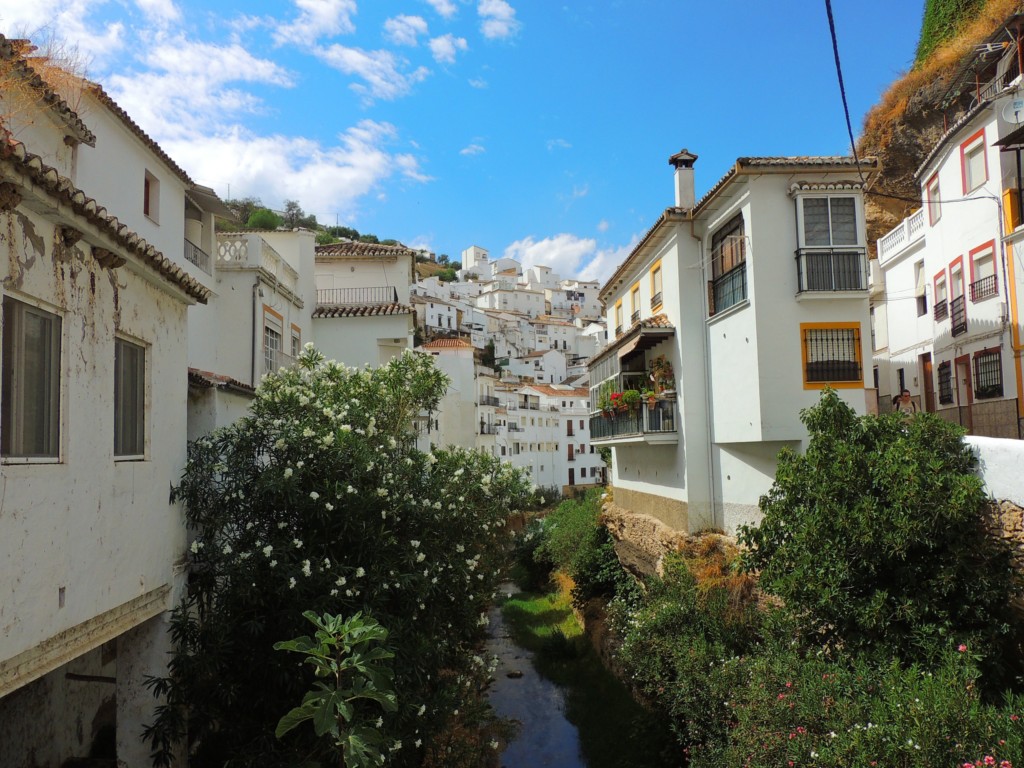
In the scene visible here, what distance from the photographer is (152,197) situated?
1602 centimetres

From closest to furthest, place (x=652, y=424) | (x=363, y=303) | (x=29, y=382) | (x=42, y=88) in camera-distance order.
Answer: (x=29, y=382) → (x=42, y=88) → (x=652, y=424) → (x=363, y=303)

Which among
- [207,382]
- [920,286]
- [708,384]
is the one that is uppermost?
[920,286]

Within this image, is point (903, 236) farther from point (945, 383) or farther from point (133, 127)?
point (133, 127)

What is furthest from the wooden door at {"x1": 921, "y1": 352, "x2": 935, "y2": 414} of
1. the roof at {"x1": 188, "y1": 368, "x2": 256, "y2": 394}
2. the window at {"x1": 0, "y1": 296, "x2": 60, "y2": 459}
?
the window at {"x1": 0, "y1": 296, "x2": 60, "y2": 459}

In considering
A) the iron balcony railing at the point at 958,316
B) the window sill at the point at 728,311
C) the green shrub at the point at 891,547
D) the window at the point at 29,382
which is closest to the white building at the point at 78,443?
the window at the point at 29,382

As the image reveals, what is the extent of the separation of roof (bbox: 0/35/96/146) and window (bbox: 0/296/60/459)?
571 centimetres

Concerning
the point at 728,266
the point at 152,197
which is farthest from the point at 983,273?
the point at 152,197

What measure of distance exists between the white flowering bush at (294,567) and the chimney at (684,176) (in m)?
13.2

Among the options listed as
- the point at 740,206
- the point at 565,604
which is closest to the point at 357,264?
the point at 740,206

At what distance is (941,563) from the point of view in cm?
979

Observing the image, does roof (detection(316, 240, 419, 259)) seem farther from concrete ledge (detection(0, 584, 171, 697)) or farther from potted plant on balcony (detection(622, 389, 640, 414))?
concrete ledge (detection(0, 584, 171, 697))

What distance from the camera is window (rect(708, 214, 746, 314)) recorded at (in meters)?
16.3

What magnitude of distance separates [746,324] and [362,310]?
37.7 feet

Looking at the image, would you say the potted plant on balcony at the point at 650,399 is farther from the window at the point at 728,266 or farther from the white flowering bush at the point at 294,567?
the white flowering bush at the point at 294,567
